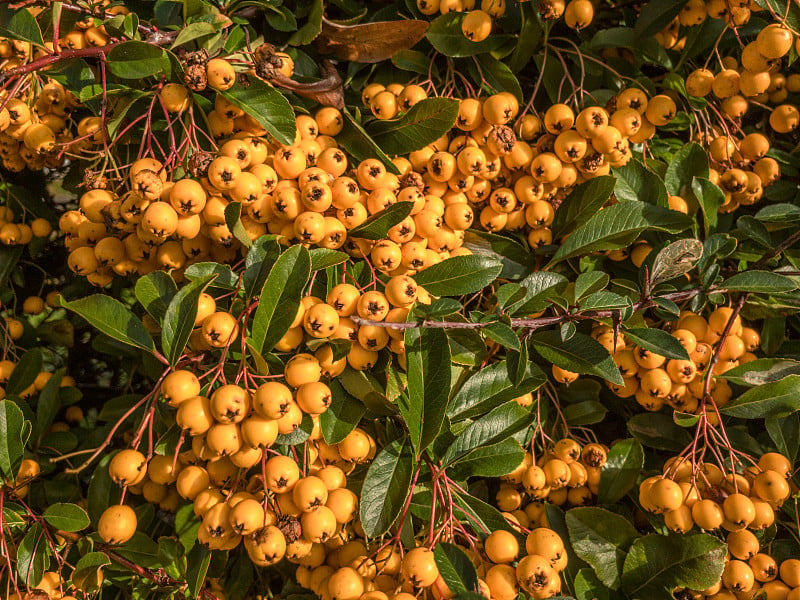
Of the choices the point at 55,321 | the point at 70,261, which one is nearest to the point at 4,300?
the point at 55,321

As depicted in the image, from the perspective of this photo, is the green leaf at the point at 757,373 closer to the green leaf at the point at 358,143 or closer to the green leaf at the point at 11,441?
the green leaf at the point at 358,143

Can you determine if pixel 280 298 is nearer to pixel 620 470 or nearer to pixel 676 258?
pixel 676 258

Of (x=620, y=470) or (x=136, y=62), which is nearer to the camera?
(x=136, y=62)

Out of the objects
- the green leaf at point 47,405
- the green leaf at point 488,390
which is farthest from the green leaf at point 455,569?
the green leaf at point 47,405

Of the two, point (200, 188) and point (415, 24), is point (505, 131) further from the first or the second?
point (200, 188)

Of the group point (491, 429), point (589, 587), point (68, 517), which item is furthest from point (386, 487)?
point (68, 517)

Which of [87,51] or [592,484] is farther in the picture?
[592,484]

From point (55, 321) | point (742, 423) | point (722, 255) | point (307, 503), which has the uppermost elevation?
point (722, 255)

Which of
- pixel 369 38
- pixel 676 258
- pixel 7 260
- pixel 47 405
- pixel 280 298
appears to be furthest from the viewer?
pixel 7 260
